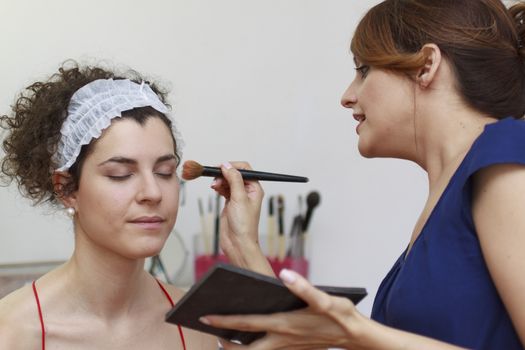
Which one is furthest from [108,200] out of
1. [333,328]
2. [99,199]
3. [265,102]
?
[265,102]

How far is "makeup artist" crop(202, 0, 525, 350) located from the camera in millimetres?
987

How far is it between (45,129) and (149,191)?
0.27m

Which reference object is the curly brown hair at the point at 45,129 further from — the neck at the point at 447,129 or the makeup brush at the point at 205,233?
the makeup brush at the point at 205,233

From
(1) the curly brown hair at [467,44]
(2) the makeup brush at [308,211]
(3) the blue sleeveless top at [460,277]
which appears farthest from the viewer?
(2) the makeup brush at [308,211]

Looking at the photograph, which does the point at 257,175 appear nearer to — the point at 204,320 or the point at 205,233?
the point at 204,320

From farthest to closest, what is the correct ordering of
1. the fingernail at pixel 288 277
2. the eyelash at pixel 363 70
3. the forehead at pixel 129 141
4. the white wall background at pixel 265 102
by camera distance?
the white wall background at pixel 265 102, the forehead at pixel 129 141, the eyelash at pixel 363 70, the fingernail at pixel 288 277

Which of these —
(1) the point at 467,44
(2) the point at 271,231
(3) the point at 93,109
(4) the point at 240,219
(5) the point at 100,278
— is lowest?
(2) the point at 271,231

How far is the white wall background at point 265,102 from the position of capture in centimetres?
215

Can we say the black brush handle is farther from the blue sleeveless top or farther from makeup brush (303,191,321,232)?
makeup brush (303,191,321,232)

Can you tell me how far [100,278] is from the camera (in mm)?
1449

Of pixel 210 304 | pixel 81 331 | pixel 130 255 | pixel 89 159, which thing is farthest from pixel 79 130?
pixel 210 304

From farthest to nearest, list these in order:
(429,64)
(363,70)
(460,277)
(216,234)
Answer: (216,234) → (363,70) → (429,64) → (460,277)

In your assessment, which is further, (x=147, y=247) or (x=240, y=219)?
(x=240, y=219)

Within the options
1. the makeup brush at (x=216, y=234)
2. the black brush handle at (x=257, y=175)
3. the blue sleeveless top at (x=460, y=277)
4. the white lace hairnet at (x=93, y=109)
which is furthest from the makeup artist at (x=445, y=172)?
the makeup brush at (x=216, y=234)
